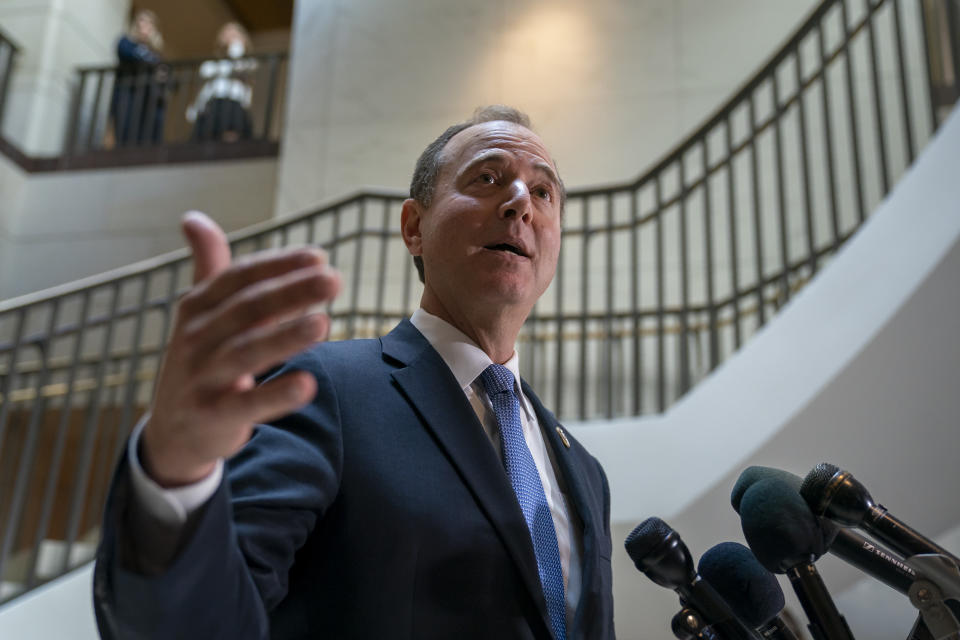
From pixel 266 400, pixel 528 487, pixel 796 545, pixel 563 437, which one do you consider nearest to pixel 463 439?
pixel 528 487

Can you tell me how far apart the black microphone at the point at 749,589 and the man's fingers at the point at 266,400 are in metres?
0.60

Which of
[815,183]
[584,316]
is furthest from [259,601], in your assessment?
[815,183]

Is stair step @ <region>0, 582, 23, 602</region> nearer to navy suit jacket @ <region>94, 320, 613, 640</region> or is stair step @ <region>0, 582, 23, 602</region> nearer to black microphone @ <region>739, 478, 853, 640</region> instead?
navy suit jacket @ <region>94, 320, 613, 640</region>

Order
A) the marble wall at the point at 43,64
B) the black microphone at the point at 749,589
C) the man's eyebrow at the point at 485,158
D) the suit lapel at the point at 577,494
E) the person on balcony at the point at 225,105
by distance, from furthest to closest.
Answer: the marble wall at the point at 43,64
the person on balcony at the point at 225,105
the man's eyebrow at the point at 485,158
the suit lapel at the point at 577,494
the black microphone at the point at 749,589

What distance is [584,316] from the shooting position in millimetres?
4352

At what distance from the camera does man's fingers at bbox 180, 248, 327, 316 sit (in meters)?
0.62

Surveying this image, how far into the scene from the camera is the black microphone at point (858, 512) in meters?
0.90

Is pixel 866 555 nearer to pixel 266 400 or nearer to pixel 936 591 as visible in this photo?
pixel 936 591

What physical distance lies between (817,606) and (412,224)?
2.71 ft

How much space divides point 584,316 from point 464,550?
3389 mm

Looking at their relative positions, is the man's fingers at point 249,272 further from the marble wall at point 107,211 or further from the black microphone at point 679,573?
the marble wall at point 107,211

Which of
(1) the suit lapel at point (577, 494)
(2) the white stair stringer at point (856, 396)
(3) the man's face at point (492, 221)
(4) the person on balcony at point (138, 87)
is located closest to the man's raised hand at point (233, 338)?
(1) the suit lapel at point (577, 494)

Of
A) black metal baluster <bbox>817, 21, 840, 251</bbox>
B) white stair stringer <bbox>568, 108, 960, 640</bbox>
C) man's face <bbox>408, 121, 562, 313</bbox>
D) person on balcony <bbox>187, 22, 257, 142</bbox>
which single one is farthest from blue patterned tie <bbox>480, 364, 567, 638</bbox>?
person on balcony <bbox>187, 22, 257, 142</bbox>

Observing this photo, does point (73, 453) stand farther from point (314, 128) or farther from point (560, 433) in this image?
point (560, 433)
